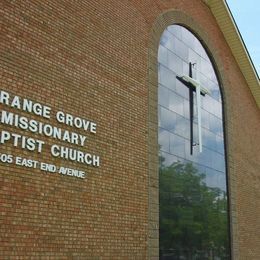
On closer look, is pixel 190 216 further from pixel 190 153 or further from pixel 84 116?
pixel 84 116

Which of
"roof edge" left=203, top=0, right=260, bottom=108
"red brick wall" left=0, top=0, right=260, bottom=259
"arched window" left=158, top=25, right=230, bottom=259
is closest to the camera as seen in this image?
"red brick wall" left=0, top=0, right=260, bottom=259

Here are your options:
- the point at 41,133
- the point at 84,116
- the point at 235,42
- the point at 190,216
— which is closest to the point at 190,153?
the point at 190,216

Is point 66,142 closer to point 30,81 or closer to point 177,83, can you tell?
point 30,81

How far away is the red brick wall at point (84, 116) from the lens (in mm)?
8727

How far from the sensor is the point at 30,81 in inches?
363

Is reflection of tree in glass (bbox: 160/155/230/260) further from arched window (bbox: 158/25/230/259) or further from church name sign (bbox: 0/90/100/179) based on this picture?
church name sign (bbox: 0/90/100/179)

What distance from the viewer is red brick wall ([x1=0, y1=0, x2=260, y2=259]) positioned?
873 cm

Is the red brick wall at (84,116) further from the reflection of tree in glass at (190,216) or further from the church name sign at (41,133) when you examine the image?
the reflection of tree in glass at (190,216)

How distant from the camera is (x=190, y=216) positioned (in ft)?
48.6

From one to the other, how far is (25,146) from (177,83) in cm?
800

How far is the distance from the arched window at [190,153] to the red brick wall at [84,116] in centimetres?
143

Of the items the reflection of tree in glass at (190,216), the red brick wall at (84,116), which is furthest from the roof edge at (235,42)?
the reflection of tree in glass at (190,216)

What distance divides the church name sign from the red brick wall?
12cm

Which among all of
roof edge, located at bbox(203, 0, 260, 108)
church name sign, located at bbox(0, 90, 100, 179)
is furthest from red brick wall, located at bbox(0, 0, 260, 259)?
roof edge, located at bbox(203, 0, 260, 108)
